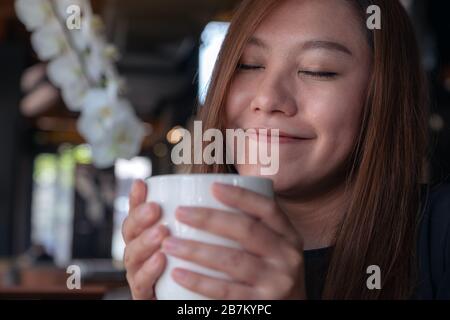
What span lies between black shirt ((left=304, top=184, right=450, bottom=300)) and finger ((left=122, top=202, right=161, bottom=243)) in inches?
8.3

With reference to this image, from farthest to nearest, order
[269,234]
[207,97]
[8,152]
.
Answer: [8,152], [207,97], [269,234]

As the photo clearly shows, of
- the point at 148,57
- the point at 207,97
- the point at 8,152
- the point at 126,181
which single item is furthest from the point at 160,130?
the point at 207,97

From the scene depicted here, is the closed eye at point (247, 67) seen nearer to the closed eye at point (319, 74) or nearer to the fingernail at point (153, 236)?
the closed eye at point (319, 74)

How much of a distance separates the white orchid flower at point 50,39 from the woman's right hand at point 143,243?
584 millimetres

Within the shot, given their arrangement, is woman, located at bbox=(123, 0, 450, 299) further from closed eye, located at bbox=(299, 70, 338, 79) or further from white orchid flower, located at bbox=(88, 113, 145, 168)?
white orchid flower, located at bbox=(88, 113, 145, 168)

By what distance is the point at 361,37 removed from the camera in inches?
26.7

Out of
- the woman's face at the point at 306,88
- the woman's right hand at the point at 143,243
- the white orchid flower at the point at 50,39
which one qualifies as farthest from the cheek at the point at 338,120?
the white orchid flower at the point at 50,39

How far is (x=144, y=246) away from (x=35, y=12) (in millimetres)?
655

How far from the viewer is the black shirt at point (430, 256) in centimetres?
56

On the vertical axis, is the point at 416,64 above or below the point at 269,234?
above

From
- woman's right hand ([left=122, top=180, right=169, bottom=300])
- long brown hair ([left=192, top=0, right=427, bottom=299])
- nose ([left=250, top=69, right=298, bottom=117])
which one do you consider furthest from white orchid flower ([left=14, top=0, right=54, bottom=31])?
woman's right hand ([left=122, top=180, right=169, bottom=300])

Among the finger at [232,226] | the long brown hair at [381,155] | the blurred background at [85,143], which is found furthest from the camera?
the blurred background at [85,143]
